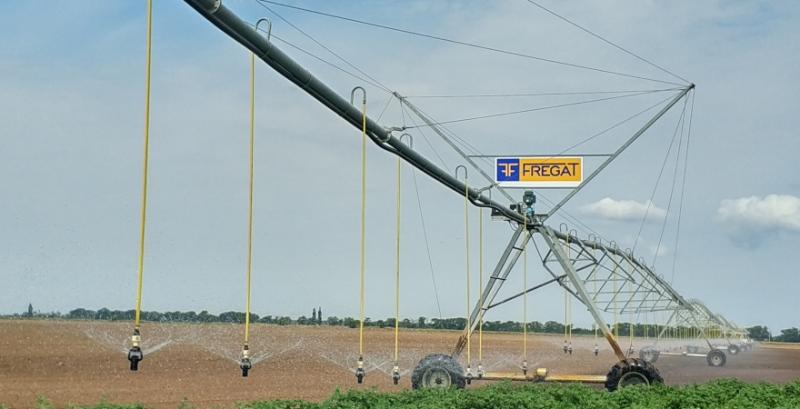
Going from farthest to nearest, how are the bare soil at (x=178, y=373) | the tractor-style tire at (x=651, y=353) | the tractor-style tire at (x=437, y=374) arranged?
the tractor-style tire at (x=651, y=353), the bare soil at (x=178, y=373), the tractor-style tire at (x=437, y=374)

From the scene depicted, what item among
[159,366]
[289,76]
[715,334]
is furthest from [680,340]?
[289,76]

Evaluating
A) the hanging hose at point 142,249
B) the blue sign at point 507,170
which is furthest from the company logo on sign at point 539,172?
the hanging hose at point 142,249

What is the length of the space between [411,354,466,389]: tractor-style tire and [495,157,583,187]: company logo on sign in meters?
8.31

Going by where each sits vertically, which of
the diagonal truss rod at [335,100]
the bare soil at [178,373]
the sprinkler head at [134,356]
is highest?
the diagonal truss rod at [335,100]

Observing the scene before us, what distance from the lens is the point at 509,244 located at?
101ft

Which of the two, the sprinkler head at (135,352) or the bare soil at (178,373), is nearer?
the sprinkler head at (135,352)

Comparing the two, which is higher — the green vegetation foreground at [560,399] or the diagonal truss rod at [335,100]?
the diagonal truss rod at [335,100]

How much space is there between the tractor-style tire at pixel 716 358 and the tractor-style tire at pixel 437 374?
114ft

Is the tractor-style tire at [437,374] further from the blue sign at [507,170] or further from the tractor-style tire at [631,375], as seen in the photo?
the blue sign at [507,170]

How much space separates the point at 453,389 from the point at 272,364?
95.3 ft

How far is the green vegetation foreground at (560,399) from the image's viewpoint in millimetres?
17594

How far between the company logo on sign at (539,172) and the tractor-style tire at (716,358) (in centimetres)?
2790

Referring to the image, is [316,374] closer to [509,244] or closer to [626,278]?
[509,244]

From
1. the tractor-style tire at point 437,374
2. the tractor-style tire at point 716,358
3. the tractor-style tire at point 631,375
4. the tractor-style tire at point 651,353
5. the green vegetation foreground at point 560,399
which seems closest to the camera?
the green vegetation foreground at point 560,399
